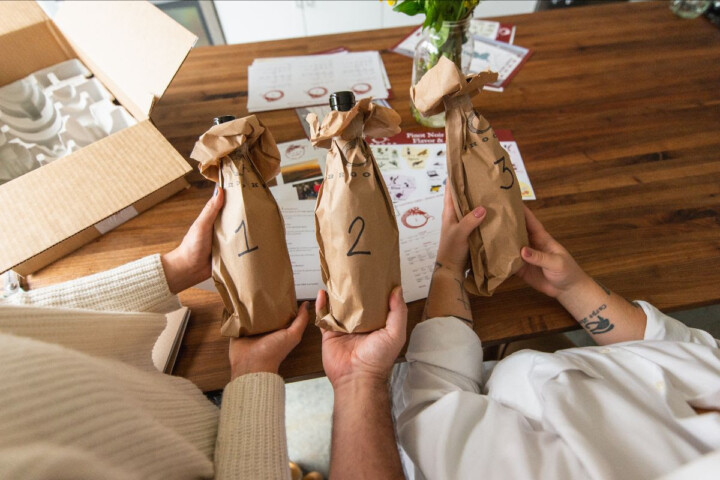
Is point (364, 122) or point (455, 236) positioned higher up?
point (364, 122)

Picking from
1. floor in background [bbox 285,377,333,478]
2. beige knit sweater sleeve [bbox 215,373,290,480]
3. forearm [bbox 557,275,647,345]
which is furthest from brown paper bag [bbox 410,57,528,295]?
floor in background [bbox 285,377,333,478]

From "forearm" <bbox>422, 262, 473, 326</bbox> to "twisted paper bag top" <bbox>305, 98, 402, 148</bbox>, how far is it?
9.3 inches

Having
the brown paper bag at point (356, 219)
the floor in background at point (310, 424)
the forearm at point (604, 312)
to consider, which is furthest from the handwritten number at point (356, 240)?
the floor in background at point (310, 424)

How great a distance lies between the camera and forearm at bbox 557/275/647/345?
548 mm

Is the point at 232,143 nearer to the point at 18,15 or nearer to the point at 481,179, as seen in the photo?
the point at 481,179

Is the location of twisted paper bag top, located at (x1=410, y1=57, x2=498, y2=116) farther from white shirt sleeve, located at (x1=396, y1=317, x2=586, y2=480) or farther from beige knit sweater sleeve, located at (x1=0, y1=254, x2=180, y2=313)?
beige knit sweater sleeve, located at (x1=0, y1=254, x2=180, y2=313)

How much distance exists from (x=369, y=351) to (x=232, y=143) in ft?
1.08

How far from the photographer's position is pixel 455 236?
1.85 ft

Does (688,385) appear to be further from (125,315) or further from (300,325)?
(125,315)

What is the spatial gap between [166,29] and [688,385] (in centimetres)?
93

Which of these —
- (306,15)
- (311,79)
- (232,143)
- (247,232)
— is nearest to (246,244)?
(247,232)

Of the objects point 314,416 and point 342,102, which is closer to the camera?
point 342,102

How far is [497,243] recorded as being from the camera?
55cm

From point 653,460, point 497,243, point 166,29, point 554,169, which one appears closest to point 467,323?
point 497,243
